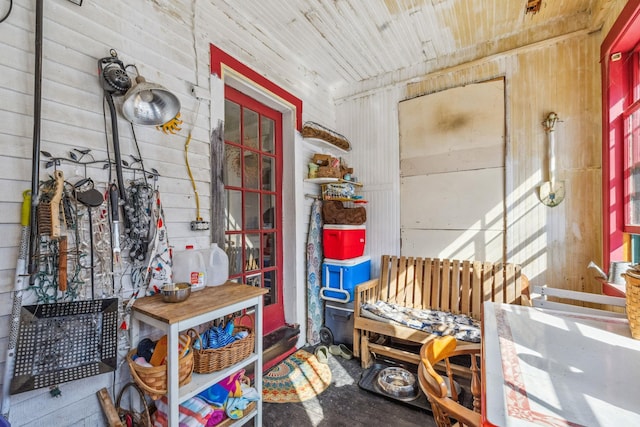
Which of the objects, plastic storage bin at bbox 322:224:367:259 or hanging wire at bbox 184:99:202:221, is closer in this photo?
hanging wire at bbox 184:99:202:221

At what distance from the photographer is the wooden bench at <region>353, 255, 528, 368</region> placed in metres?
2.45

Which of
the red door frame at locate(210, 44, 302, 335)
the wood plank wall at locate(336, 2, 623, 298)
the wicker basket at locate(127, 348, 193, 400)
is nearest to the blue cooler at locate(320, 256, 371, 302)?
the red door frame at locate(210, 44, 302, 335)

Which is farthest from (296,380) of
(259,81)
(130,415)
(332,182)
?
(259,81)

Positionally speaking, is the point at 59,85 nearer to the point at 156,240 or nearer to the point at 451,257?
the point at 156,240

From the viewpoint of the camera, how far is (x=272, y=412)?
6.61 ft

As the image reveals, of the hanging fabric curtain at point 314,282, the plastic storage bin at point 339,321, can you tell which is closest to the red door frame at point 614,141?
the plastic storage bin at point 339,321

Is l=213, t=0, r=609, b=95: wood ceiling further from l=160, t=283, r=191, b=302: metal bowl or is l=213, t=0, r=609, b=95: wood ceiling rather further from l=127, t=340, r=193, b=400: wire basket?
l=127, t=340, r=193, b=400: wire basket

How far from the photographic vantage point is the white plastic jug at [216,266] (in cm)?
198

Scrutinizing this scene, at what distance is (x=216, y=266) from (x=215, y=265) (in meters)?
0.01

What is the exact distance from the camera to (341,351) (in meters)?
2.80

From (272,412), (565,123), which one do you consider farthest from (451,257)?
(272,412)

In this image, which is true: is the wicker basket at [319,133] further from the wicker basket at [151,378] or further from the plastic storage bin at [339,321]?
→ the wicker basket at [151,378]

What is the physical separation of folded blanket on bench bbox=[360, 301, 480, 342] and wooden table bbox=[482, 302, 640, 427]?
734 millimetres

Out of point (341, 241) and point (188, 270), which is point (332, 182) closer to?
point (341, 241)
